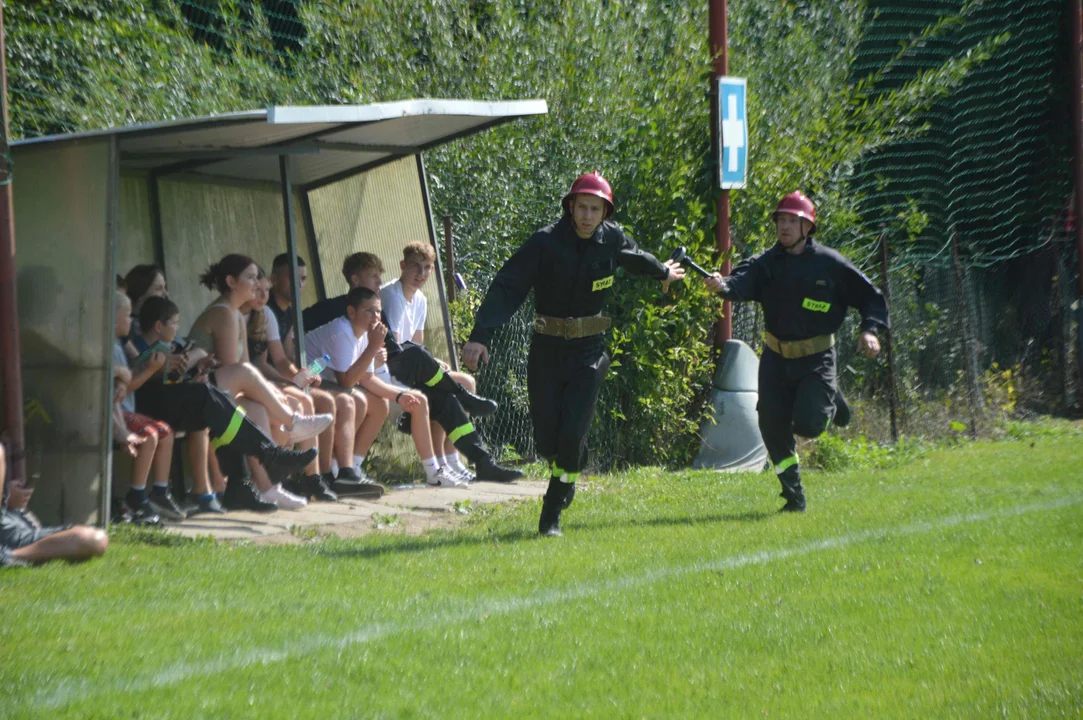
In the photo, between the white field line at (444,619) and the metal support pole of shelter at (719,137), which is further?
the metal support pole of shelter at (719,137)

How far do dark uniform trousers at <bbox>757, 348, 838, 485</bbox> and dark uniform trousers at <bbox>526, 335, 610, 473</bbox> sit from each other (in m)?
1.46

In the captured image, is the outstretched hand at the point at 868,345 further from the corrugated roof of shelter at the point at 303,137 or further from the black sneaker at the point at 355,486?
the black sneaker at the point at 355,486

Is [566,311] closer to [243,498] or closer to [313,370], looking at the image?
[313,370]

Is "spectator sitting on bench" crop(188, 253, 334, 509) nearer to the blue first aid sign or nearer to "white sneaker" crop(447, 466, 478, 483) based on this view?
"white sneaker" crop(447, 466, 478, 483)

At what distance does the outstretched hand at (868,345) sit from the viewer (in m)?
8.95

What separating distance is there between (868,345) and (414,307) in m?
3.55

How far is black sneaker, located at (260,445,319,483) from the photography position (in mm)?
8312

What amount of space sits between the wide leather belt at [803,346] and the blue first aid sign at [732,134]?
3524 millimetres

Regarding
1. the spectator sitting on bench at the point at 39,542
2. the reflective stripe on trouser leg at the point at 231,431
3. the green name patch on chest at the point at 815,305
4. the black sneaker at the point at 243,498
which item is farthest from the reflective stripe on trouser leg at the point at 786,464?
the spectator sitting on bench at the point at 39,542

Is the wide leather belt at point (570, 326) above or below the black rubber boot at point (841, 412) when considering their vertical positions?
above

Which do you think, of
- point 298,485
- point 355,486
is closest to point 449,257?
point 355,486

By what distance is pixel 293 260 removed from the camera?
9.29m

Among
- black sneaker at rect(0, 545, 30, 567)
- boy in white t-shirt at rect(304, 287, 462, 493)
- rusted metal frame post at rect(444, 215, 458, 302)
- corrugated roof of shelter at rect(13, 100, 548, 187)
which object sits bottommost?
black sneaker at rect(0, 545, 30, 567)

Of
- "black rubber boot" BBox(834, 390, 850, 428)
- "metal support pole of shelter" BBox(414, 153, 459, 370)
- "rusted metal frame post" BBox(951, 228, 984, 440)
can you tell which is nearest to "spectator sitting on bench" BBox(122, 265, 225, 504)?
"metal support pole of shelter" BBox(414, 153, 459, 370)
